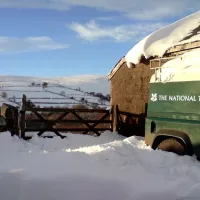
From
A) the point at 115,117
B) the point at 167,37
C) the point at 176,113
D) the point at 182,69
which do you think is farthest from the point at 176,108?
the point at 115,117

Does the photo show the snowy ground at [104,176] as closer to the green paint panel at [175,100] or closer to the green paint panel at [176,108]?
the green paint panel at [176,108]

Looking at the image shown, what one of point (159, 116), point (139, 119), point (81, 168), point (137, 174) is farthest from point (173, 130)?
point (139, 119)

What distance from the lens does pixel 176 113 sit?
7699mm

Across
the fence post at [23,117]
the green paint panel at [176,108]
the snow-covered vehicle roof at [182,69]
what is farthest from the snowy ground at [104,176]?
the fence post at [23,117]

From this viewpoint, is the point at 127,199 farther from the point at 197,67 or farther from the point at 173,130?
the point at 197,67

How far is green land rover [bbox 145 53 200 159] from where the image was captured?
7.13m

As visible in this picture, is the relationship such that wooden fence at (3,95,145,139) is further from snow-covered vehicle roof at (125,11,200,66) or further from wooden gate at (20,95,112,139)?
snow-covered vehicle roof at (125,11,200,66)

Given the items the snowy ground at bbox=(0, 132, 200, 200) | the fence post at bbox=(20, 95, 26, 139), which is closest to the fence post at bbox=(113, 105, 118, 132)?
Result: the fence post at bbox=(20, 95, 26, 139)

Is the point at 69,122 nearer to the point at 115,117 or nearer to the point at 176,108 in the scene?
the point at 115,117

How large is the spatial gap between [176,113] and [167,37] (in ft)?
15.4

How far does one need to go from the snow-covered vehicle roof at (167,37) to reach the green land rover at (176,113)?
2794 mm

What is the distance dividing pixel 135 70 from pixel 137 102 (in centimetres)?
116

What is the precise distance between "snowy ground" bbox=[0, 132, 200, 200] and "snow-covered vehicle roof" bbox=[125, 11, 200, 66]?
4688mm

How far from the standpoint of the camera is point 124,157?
22.4ft
